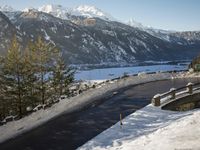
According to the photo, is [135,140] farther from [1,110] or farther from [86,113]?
[1,110]

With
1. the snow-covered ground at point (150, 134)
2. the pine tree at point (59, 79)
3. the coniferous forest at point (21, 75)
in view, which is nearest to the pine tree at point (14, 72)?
the coniferous forest at point (21, 75)

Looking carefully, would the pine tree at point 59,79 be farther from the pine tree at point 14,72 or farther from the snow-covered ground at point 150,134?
the snow-covered ground at point 150,134

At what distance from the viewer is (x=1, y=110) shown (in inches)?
1604

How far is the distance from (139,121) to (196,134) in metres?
7.95

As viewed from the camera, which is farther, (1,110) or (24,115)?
(1,110)

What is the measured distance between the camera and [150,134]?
19.3 metres

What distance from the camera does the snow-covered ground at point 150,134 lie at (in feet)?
53.7

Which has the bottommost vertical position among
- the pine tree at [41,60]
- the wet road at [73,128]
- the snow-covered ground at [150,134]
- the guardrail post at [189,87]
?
the wet road at [73,128]

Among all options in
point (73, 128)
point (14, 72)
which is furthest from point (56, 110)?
point (73, 128)

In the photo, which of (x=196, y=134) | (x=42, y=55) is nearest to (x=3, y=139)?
(x=196, y=134)

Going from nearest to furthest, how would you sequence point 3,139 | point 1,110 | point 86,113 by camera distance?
point 3,139 < point 86,113 < point 1,110

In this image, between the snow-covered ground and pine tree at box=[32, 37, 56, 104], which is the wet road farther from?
pine tree at box=[32, 37, 56, 104]

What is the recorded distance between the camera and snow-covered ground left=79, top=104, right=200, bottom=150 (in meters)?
16.4

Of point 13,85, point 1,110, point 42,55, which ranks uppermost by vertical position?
point 42,55
